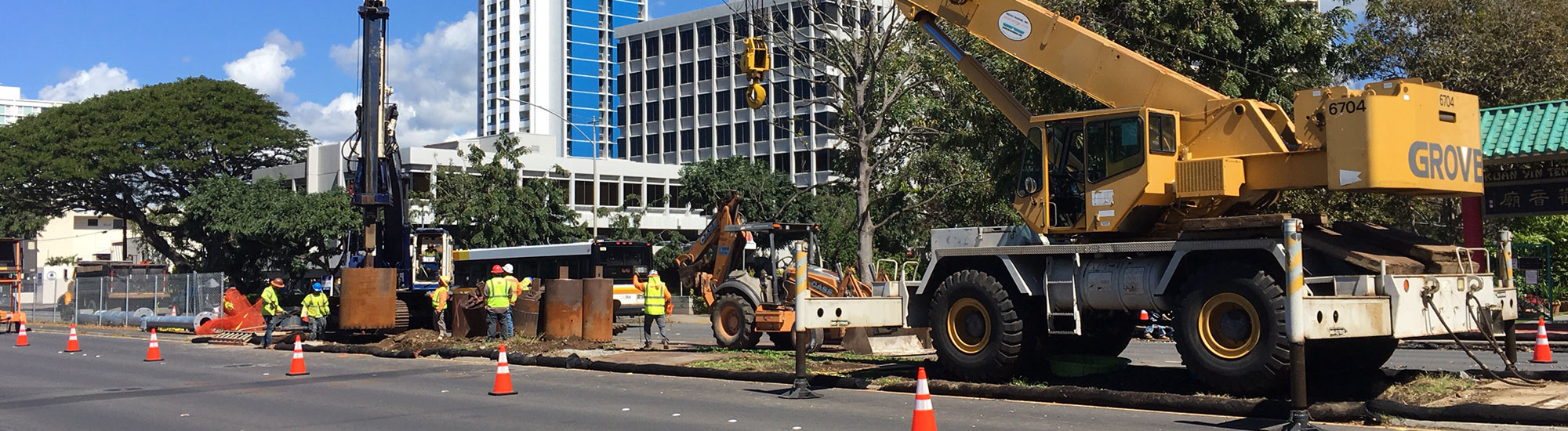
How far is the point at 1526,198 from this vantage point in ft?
75.2

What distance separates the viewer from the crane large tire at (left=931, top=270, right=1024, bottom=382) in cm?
1312

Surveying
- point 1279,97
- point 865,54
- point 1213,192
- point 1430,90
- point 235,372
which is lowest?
point 235,372

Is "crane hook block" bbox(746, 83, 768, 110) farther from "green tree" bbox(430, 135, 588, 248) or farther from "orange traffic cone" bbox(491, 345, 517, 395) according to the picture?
"green tree" bbox(430, 135, 588, 248)

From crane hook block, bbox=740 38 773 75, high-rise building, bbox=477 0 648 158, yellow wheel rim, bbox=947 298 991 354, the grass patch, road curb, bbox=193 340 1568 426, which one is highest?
high-rise building, bbox=477 0 648 158

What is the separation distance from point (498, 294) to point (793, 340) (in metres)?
5.33

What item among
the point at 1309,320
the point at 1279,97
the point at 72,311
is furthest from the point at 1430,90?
the point at 72,311

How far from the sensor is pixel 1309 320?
9.91 m

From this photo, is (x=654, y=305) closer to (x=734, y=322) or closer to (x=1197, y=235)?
(x=734, y=322)

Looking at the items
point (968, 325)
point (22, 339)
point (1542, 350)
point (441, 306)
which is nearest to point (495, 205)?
point (22, 339)

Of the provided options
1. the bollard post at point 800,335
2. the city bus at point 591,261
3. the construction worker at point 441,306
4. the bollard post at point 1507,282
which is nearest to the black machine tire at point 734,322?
the construction worker at point 441,306

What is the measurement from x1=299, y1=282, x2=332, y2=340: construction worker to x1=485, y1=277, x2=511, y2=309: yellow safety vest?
174 inches

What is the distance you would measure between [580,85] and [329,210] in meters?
76.9

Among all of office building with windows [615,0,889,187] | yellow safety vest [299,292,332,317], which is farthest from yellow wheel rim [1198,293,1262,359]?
office building with windows [615,0,889,187]

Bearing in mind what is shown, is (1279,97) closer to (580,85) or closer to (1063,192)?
(1063,192)
